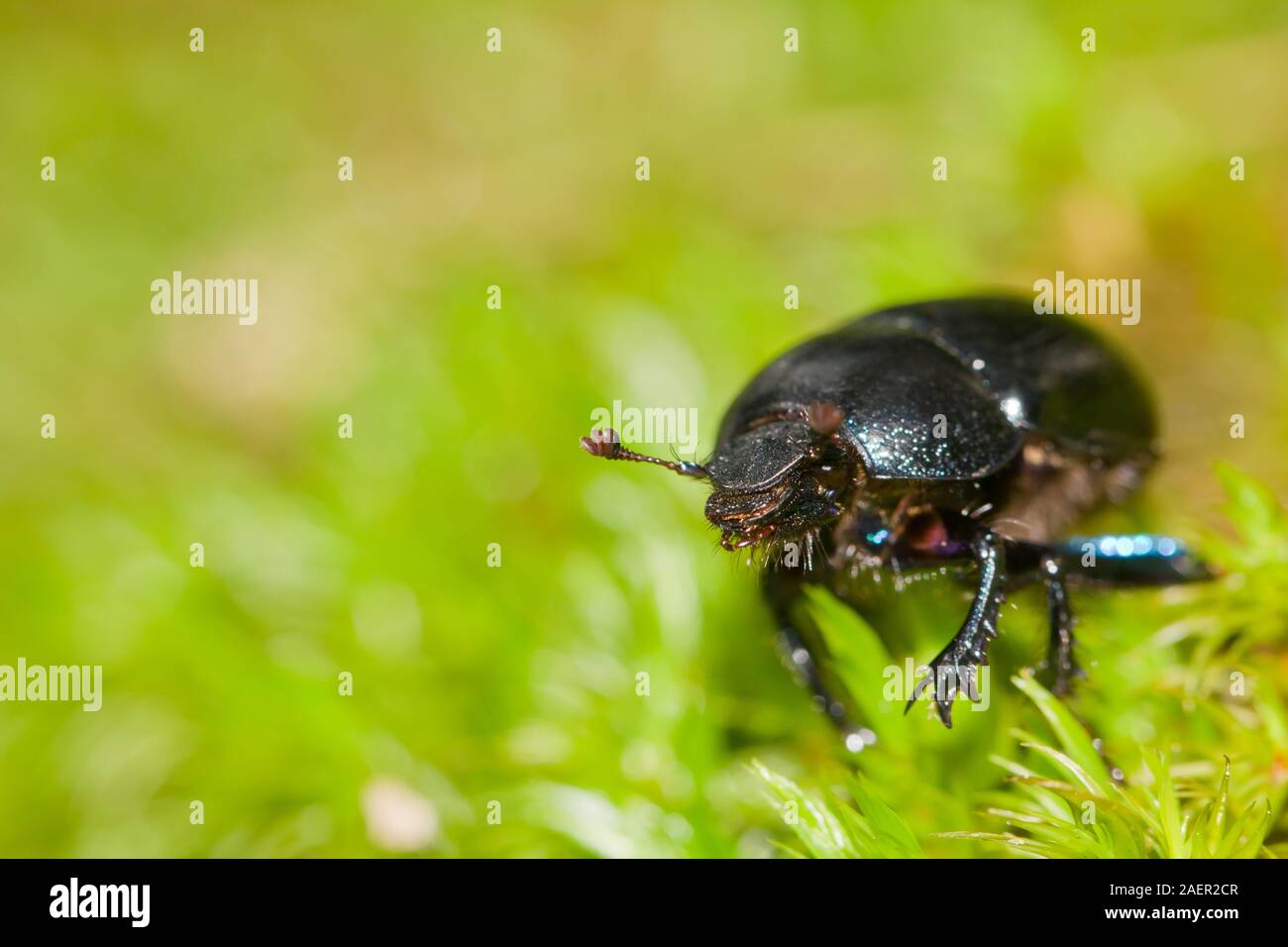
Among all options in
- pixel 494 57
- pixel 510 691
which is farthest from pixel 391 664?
pixel 494 57

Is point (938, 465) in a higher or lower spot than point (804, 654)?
higher

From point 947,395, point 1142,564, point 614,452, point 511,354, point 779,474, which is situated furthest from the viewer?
point 511,354

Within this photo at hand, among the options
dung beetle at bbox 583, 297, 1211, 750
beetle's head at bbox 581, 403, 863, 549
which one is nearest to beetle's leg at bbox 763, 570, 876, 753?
dung beetle at bbox 583, 297, 1211, 750

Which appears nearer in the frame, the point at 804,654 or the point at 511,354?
the point at 804,654

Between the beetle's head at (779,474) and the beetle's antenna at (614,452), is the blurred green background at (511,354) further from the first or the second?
the beetle's antenna at (614,452)

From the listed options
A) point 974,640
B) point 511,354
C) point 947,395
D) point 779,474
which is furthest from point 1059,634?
point 511,354

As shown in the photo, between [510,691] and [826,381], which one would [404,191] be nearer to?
[510,691]

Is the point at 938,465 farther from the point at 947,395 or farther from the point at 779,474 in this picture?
the point at 779,474

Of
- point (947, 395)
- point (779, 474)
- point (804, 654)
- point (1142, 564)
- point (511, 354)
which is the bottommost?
point (804, 654)

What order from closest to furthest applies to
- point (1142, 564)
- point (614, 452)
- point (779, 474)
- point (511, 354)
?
1. point (779, 474)
2. point (614, 452)
3. point (1142, 564)
4. point (511, 354)
